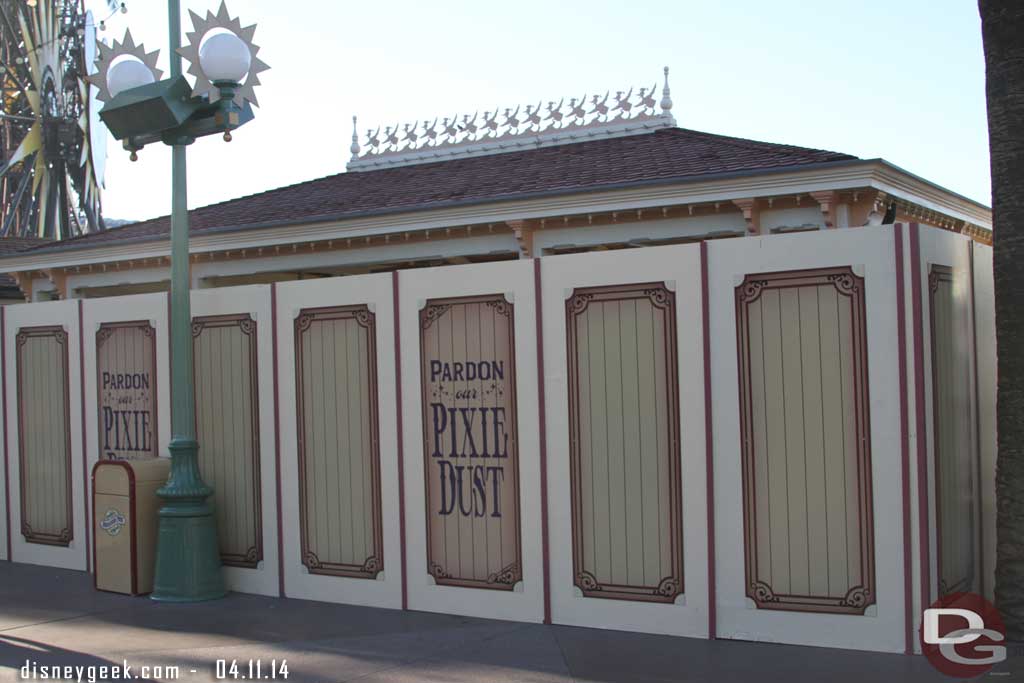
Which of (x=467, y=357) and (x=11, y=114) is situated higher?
(x=11, y=114)

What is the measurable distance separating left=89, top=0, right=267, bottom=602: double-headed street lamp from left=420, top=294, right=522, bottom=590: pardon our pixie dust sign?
207cm

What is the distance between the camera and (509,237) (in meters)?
16.0

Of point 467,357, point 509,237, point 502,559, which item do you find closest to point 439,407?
point 467,357

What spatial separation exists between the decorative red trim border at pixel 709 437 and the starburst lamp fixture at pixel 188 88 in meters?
4.05

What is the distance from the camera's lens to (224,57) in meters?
8.55

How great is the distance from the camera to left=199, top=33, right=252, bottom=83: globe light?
8.53 m

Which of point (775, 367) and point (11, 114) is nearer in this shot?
point (775, 367)

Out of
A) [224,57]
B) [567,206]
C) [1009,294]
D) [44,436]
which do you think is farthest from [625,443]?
[567,206]

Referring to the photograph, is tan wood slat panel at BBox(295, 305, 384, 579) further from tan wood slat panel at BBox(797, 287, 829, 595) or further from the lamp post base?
tan wood slat panel at BBox(797, 287, 829, 595)

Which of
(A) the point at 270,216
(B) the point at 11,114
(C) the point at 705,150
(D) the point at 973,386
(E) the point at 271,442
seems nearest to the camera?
(D) the point at 973,386

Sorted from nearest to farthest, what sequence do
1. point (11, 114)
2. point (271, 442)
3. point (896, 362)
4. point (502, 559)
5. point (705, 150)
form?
1. point (896, 362)
2. point (502, 559)
3. point (271, 442)
4. point (705, 150)
5. point (11, 114)

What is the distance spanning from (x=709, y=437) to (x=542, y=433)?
1.26 m

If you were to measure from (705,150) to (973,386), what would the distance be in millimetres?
8488

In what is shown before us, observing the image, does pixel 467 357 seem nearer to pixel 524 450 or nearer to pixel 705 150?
pixel 524 450
